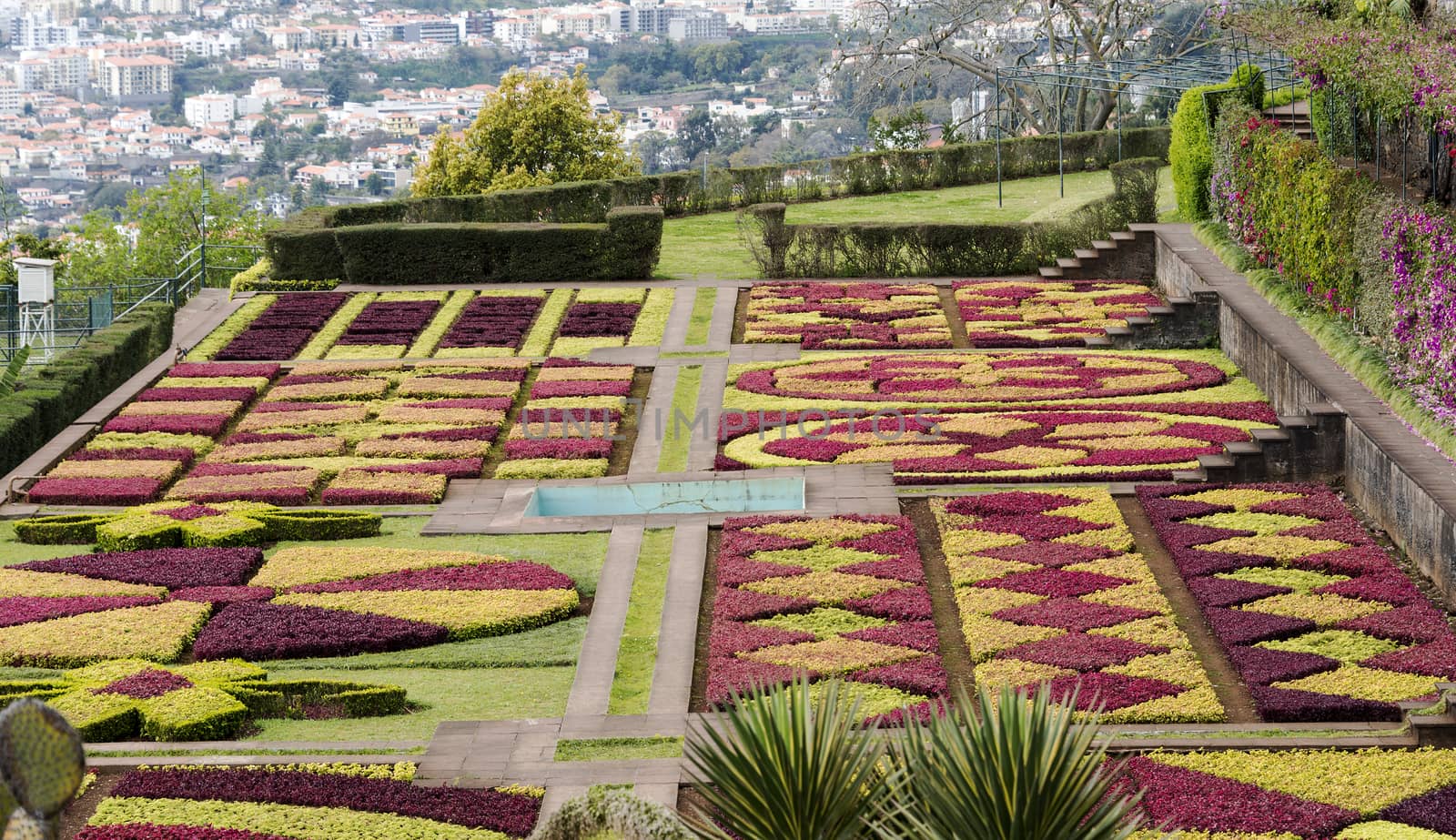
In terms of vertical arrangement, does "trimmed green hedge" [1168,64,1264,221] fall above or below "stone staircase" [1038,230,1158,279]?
above

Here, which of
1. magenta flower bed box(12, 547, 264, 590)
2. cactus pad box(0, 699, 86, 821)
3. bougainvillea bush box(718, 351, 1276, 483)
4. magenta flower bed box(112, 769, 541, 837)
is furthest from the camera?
bougainvillea bush box(718, 351, 1276, 483)

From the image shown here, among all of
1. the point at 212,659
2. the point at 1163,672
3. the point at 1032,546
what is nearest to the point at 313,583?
the point at 212,659

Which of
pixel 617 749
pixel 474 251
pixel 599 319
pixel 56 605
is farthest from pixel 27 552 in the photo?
pixel 474 251

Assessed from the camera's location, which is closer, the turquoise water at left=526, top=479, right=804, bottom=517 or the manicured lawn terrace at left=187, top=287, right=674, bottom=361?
the turquoise water at left=526, top=479, right=804, bottom=517

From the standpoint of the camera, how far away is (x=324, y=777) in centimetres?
1518

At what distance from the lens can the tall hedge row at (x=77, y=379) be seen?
88.3 feet

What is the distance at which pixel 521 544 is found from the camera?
2255cm

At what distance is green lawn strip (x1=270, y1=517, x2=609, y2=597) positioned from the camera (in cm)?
2167

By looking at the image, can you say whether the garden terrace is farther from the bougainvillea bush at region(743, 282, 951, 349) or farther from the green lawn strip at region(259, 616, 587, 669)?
the bougainvillea bush at region(743, 282, 951, 349)

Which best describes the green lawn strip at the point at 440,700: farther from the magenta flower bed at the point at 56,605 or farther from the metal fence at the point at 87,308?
the metal fence at the point at 87,308

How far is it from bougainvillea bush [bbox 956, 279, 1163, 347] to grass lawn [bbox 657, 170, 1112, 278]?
347 cm

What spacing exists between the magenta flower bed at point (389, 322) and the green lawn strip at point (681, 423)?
6369mm

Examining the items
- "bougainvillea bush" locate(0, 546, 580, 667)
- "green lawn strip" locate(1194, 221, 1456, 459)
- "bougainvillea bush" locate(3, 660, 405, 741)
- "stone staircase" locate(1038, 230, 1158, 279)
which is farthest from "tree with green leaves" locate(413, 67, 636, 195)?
"bougainvillea bush" locate(3, 660, 405, 741)

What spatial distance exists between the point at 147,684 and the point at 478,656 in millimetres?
3353
